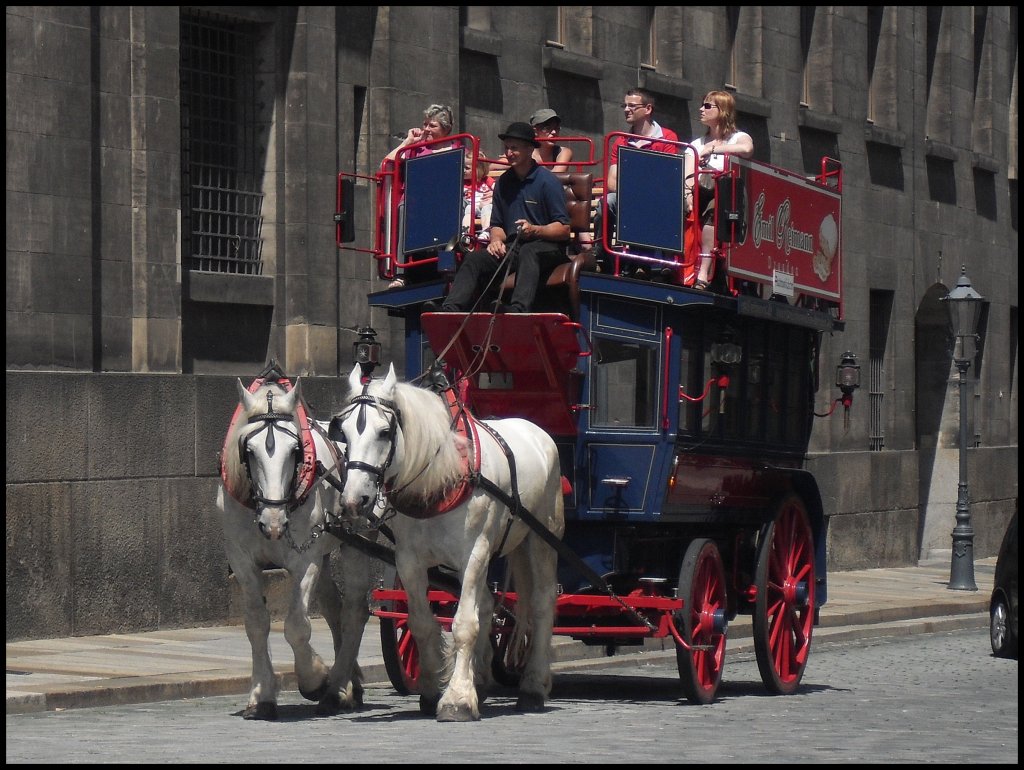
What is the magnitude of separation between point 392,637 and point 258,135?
25.0 feet

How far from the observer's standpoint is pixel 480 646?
1185 centimetres

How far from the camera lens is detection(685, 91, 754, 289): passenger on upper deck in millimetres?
12852

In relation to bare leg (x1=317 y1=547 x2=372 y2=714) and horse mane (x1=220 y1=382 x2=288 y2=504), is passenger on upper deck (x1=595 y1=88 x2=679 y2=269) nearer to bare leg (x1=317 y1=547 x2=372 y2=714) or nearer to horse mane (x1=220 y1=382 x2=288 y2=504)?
bare leg (x1=317 y1=547 x2=372 y2=714)

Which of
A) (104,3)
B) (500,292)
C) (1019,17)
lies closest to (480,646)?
(500,292)

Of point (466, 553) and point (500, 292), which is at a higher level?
point (500, 292)

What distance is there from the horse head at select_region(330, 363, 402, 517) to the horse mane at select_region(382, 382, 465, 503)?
7 centimetres

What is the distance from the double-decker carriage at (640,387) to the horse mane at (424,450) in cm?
76

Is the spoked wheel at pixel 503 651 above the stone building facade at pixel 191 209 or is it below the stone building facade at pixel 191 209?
below

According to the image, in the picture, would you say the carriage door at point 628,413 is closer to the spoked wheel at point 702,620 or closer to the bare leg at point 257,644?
the spoked wheel at point 702,620

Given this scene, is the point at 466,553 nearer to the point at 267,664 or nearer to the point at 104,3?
the point at 267,664

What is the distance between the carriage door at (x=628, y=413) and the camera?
1247 centimetres

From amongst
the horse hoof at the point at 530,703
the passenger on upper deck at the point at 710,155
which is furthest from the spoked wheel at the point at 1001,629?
the horse hoof at the point at 530,703

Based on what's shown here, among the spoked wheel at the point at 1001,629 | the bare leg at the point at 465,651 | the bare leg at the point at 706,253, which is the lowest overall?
the spoked wheel at the point at 1001,629

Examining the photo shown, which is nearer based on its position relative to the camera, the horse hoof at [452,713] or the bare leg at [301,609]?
the horse hoof at [452,713]
